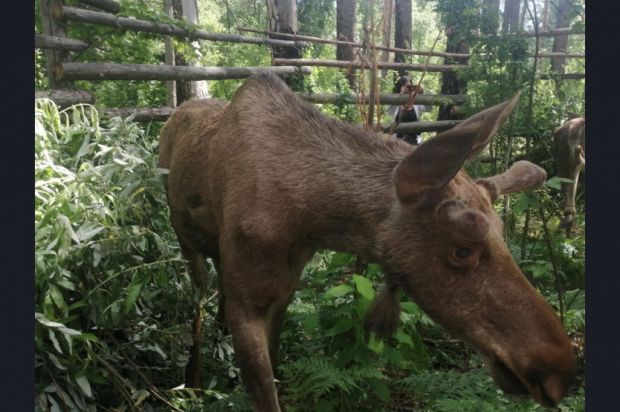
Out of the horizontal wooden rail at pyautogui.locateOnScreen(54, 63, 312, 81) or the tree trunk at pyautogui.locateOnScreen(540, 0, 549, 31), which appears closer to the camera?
the tree trunk at pyautogui.locateOnScreen(540, 0, 549, 31)

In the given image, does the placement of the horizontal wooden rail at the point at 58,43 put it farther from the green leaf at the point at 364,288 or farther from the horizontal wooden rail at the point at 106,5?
the green leaf at the point at 364,288

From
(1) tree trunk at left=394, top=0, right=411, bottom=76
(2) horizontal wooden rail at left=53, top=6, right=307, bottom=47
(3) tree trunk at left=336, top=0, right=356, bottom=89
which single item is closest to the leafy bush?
(2) horizontal wooden rail at left=53, top=6, right=307, bottom=47

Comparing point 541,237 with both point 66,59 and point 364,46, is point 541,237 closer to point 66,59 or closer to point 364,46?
point 364,46

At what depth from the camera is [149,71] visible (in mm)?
3908

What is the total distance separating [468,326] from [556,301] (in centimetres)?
139

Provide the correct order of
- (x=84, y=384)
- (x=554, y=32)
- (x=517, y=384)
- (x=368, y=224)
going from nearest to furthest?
(x=517, y=384), (x=368, y=224), (x=84, y=384), (x=554, y=32)

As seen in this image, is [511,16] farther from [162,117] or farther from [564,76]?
[162,117]

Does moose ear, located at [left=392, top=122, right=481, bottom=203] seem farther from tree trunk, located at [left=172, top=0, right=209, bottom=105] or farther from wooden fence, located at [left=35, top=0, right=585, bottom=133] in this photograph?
tree trunk, located at [left=172, top=0, right=209, bottom=105]

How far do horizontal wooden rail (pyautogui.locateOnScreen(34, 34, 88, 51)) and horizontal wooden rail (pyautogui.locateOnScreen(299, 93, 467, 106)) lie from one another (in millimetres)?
1330

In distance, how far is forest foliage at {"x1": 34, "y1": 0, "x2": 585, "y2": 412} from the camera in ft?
9.81

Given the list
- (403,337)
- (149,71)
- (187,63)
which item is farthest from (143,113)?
(403,337)

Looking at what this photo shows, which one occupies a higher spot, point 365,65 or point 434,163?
point 365,65

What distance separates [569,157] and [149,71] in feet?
8.18

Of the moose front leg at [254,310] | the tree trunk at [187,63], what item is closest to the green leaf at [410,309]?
the moose front leg at [254,310]
